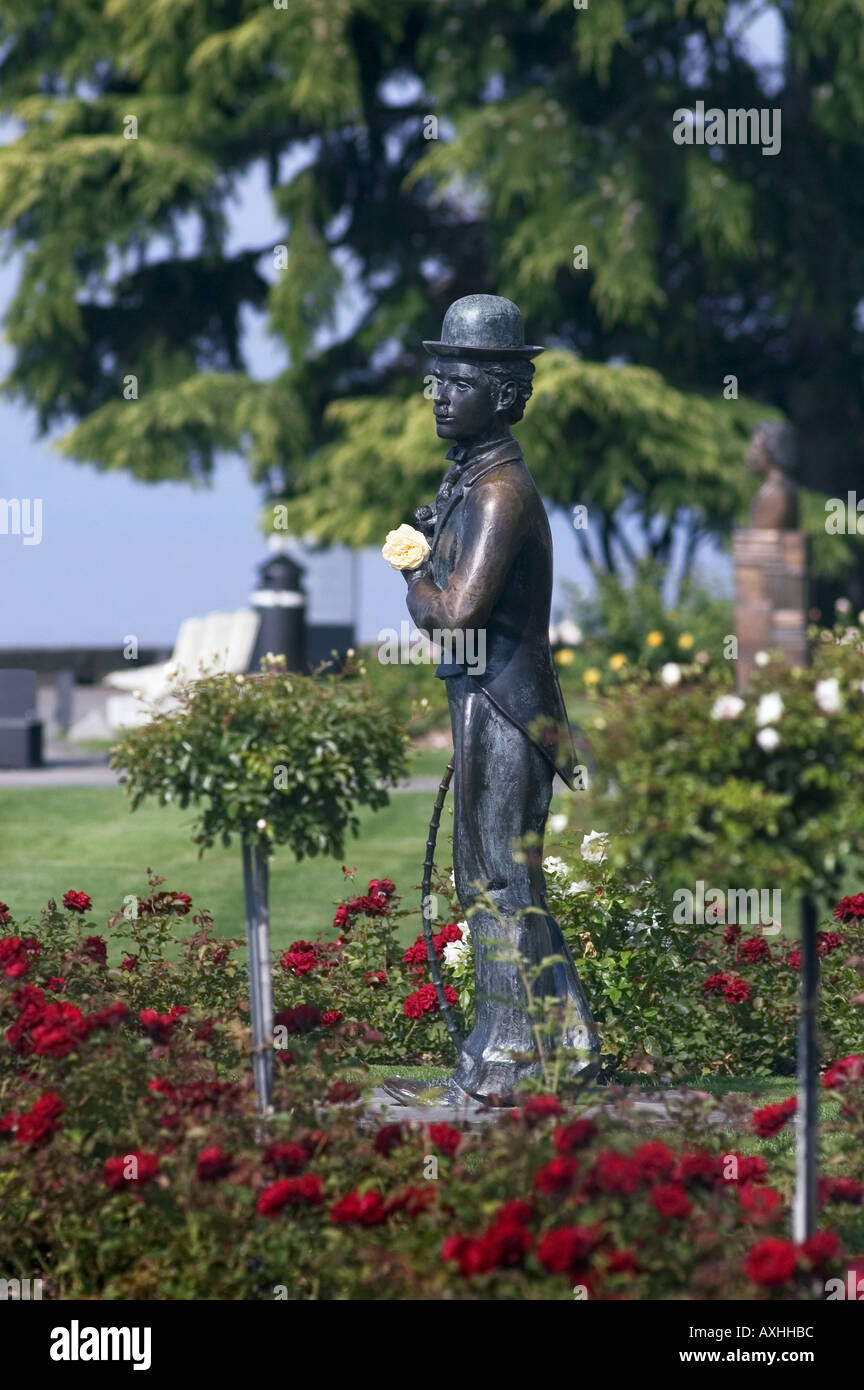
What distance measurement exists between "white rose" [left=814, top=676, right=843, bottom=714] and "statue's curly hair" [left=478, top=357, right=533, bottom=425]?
175cm

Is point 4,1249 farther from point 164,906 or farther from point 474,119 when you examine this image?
point 474,119

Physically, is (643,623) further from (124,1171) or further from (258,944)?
(124,1171)

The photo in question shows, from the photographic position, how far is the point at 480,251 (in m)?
26.0

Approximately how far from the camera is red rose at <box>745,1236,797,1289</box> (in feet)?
11.6

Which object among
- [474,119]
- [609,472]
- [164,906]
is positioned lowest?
[164,906]

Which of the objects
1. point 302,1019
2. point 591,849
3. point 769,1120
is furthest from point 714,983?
point 769,1120

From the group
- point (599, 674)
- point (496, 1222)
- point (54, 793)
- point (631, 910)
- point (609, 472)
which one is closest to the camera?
point (496, 1222)

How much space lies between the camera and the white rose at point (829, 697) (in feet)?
12.4

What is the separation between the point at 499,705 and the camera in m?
5.28

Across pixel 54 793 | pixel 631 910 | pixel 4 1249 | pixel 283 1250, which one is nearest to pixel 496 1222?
pixel 283 1250

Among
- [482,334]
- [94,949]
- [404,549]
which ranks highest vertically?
[482,334]

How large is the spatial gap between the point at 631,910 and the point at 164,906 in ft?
6.45

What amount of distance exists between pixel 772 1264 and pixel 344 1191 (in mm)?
1246

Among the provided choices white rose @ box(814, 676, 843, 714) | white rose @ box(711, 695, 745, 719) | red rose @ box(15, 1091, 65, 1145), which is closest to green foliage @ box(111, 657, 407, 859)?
red rose @ box(15, 1091, 65, 1145)
